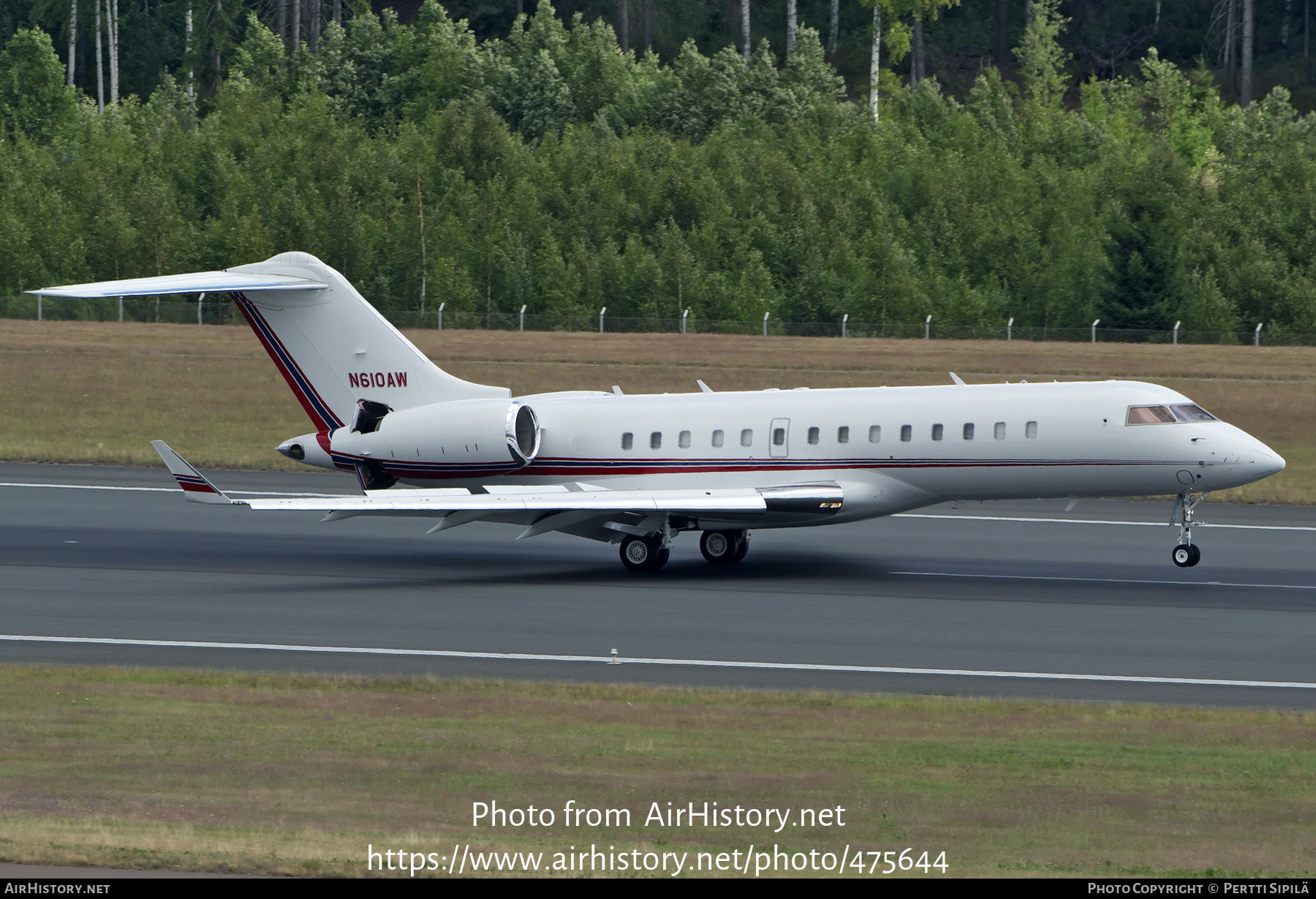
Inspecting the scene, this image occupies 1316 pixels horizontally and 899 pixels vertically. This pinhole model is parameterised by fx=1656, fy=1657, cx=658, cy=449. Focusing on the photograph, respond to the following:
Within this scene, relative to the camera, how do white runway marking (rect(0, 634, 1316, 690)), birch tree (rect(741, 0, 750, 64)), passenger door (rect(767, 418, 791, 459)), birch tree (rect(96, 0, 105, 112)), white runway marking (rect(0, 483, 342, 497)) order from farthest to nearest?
birch tree (rect(96, 0, 105, 112)) < birch tree (rect(741, 0, 750, 64)) < white runway marking (rect(0, 483, 342, 497)) < passenger door (rect(767, 418, 791, 459)) < white runway marking (rect(0, 634, 1316, 690))

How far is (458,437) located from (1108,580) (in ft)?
35.0

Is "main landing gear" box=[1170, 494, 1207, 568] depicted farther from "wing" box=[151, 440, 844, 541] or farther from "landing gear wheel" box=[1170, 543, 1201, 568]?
"wing" box=[151, 440, 844, 541]

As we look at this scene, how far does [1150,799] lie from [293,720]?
25.3 ft

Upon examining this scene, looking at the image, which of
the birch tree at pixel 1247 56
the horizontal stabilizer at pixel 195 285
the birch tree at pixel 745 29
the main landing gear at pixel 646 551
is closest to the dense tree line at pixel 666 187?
the birch tree at pixel 1247 56

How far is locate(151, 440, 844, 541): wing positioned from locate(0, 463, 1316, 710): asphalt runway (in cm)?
90

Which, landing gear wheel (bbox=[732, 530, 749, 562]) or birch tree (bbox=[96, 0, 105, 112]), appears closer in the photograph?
landing gear wheel (bbox=[732, 530, 749, 562])

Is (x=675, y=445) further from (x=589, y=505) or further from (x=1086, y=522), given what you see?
(x=1086, y=522)

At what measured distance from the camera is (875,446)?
26.1 m

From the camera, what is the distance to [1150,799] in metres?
12.5

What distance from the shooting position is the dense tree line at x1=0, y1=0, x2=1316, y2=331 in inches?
2894

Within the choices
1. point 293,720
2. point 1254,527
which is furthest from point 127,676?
point 1254,527

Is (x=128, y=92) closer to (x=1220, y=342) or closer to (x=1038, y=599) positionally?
(x=1220, y=342)

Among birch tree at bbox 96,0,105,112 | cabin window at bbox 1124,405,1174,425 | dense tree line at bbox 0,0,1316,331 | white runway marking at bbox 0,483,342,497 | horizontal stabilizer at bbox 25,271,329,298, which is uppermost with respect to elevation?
birch tree at bbox 96,0,105,112

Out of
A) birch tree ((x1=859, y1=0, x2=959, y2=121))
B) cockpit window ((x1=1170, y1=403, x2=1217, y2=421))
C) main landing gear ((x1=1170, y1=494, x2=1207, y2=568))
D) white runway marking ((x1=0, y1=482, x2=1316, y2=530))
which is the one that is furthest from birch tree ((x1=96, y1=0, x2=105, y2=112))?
main landing gear ((x1=1170, y1=494, x2=1207, y2=568))
